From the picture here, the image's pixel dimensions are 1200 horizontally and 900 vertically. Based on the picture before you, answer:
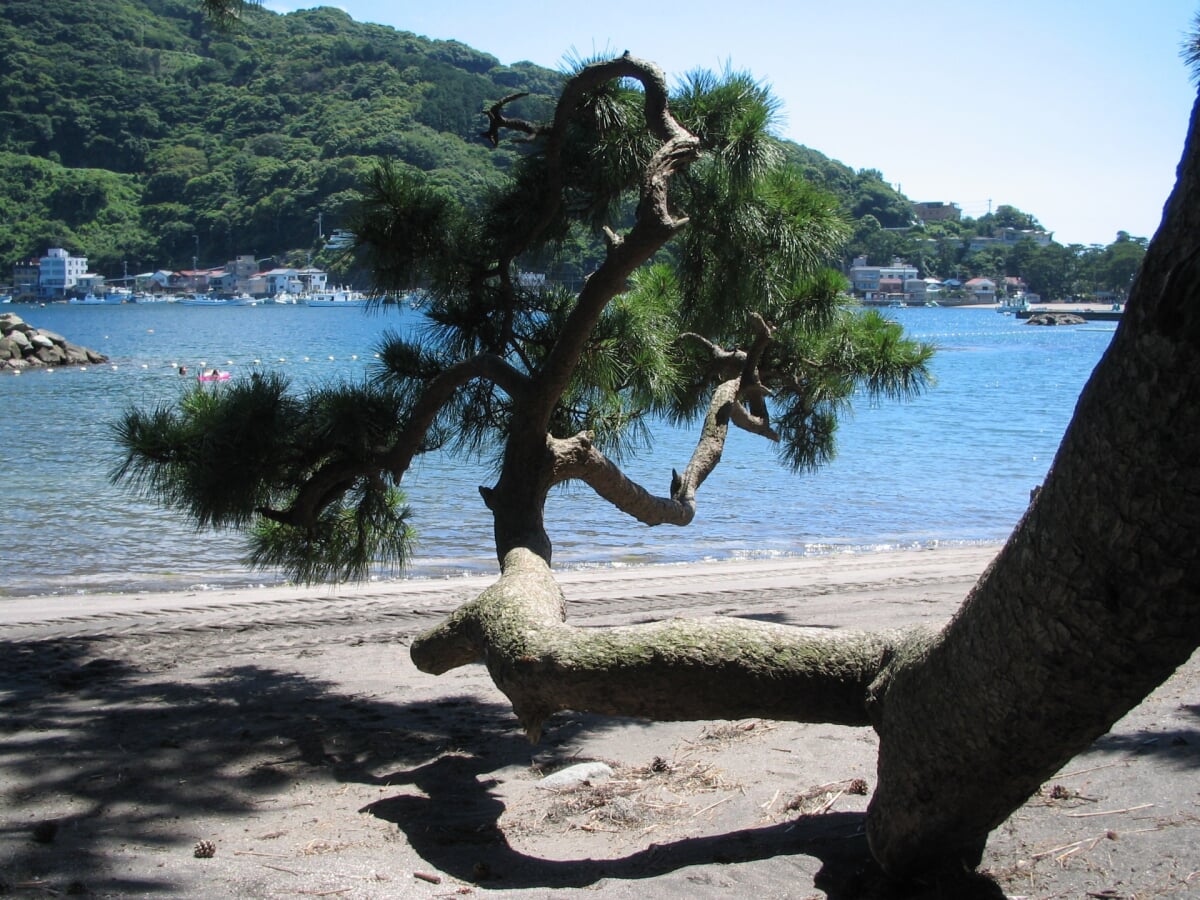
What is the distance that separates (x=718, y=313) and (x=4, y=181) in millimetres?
78190

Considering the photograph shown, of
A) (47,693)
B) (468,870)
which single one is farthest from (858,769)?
(47,693)

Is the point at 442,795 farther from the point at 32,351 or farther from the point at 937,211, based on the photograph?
the point at 937,211

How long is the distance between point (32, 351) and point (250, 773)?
39763mm

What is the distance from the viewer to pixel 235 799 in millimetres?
3980

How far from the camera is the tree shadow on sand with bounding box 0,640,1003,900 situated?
317 centimetres

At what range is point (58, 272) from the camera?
3930 inches

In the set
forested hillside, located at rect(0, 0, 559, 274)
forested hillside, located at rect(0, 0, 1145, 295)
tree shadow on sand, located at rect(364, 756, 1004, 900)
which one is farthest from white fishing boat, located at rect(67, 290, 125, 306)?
tree shadow on sand, located at rect(364, 756, 1004, 900)

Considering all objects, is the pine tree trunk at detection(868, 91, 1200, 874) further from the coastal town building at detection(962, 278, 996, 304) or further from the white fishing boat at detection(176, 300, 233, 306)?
the coastal town building at detection(962, 278, 996, 304)

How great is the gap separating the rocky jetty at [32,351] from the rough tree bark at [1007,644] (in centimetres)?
4011

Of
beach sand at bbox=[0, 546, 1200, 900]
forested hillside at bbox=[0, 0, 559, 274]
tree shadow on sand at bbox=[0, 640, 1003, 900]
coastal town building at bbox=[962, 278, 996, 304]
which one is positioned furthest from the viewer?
coastal town building at bbox=[962, 278, 996, 304]

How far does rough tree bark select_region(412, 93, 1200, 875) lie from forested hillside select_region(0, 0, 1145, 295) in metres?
2.73

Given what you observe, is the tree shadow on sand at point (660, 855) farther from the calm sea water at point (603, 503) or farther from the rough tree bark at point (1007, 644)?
the calm sea water at point (603, 503)

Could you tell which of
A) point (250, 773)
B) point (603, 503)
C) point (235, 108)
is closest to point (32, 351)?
point (235, 108)

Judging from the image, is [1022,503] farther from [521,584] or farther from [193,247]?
[193,247]
